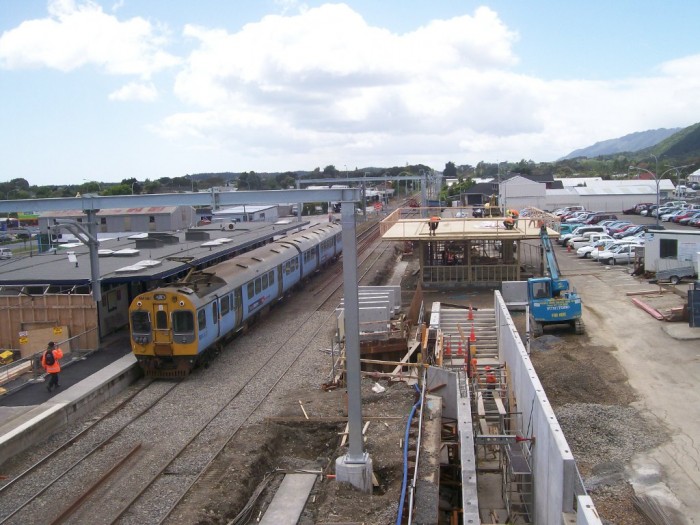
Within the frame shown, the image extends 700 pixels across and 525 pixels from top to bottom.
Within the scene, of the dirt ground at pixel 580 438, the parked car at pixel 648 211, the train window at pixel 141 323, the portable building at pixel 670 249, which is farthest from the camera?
the parked car at pixel 648 211

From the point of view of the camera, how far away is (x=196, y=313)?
17.3 metres

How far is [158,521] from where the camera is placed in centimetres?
1038

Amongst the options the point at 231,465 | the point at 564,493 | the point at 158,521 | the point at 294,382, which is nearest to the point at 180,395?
the point at 294,382

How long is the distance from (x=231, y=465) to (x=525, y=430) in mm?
5931

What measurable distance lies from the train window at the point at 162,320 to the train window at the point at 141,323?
0.24 metres

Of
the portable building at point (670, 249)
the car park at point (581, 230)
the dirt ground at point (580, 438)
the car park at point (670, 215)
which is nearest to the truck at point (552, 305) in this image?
the dirt ground at point (580, 438)

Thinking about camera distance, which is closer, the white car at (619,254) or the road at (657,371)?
the road at (657,371)

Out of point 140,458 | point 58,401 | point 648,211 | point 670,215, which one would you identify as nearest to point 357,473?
point 140,458

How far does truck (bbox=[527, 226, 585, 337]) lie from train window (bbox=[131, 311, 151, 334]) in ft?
42.0

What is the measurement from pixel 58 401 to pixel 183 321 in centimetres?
360

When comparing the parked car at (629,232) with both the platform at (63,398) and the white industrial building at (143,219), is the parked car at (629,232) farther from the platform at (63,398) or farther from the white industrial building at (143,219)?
the platform at (63,398)

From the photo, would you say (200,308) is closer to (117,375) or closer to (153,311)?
(153,311)

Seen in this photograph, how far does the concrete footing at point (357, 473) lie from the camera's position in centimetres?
1128

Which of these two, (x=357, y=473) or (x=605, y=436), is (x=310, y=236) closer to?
(x=605, y=436)
